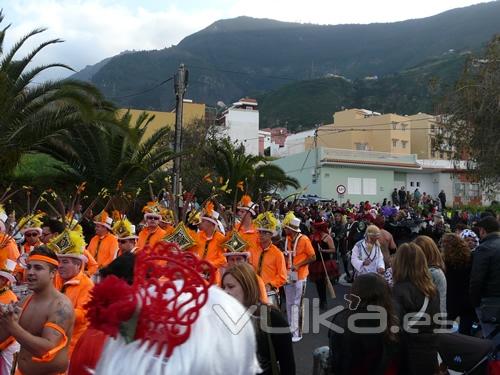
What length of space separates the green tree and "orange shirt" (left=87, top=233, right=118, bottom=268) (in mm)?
13786

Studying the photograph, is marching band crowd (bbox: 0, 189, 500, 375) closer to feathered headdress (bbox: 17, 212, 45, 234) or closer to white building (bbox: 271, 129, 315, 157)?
feathered headdress (bbox: 17, 212, 45, 234)

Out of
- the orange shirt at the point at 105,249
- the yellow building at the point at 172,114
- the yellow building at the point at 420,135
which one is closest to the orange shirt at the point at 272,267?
the orange shirt at the point at 105,249

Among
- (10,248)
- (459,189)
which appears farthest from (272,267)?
(459,189)

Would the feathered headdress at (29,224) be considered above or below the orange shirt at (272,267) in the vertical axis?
above

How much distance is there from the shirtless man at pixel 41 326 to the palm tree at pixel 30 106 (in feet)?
31.8

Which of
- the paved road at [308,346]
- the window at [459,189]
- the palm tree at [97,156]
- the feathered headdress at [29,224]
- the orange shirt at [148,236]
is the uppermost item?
the palm tree at [97,156]

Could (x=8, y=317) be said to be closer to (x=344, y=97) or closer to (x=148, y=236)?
(x=148, y=236)

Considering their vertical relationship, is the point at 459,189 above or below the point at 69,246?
below

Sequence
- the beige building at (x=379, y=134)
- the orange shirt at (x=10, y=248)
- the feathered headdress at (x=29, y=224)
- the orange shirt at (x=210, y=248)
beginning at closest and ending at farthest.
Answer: the orange shirt at (x=10, y=248)
the orange shirt at (x=210, y=248)
the feathered headdress at (x=29, y=224)
the beige building at (x=379, y=134)

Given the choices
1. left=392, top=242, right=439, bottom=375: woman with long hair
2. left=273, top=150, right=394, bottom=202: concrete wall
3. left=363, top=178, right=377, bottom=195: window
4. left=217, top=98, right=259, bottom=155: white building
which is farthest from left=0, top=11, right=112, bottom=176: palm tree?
left=217, top=98, right=259, bottom=155: white building

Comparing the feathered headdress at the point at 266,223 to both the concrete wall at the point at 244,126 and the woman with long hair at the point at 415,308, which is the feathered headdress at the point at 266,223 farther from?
the concrete wall at the point at 244,126

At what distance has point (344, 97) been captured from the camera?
4719 inches

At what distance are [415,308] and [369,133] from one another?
52102mm

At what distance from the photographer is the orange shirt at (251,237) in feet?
26.4
